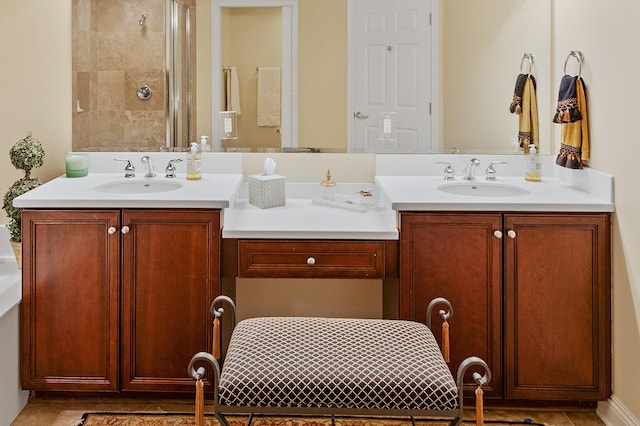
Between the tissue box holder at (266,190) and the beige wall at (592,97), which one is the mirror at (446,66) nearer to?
the beige wall at (592,97)

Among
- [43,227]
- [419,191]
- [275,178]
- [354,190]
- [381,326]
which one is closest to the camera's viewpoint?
[381,326]

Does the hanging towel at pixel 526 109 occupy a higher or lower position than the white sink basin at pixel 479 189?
higher

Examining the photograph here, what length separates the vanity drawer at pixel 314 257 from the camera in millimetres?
2693

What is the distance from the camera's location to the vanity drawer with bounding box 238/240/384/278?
8.84 ft

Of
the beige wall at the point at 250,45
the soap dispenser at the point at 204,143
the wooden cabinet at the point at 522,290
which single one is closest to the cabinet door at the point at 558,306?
the wooden cabinet at the point at 522,290

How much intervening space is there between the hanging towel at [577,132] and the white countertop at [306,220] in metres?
0.75

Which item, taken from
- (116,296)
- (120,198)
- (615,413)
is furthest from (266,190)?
(615,413)

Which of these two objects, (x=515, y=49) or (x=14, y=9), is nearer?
(x=14, y=9)

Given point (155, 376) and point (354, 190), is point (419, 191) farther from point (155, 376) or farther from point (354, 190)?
point (155, 376)

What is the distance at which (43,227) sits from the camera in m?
2.67

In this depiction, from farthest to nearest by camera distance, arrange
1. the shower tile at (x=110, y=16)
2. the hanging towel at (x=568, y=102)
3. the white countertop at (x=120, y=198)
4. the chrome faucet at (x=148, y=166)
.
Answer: the shower tile at (x=110, y=16)
the chrome faucet at (x=148, y=166)
the hanging towel at (x=568, y=102)
the white countertop at (x=120, y=198)

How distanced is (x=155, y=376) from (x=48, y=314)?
0.46 meters

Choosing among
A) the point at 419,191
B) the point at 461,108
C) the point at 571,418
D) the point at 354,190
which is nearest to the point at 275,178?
the point at 354,190

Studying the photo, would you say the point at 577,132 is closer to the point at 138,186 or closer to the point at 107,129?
the point at 138,186
